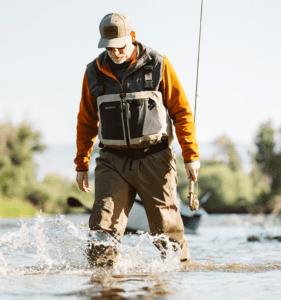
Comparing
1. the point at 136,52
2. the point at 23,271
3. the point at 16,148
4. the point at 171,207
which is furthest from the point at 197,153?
the point at 16,148

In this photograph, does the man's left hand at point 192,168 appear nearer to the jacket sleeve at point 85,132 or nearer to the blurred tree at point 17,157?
the jacket sleeve at point 85,132

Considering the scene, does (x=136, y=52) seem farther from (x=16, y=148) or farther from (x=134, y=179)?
(x=16, y=148)

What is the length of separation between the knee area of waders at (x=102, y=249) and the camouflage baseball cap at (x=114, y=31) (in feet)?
4.53

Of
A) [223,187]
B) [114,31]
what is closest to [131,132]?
[114,31]

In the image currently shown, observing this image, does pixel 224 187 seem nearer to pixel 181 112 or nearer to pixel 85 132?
pixel 85 132

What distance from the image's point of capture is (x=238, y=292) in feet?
17.5

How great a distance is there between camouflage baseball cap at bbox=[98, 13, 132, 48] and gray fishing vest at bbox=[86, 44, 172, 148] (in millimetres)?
198

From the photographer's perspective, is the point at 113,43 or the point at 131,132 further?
the point at 131,132

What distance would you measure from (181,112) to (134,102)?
0.37 meters

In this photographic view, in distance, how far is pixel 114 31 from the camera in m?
5.85

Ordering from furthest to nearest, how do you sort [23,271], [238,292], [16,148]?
[16,148]
[23,271]
[238,292]

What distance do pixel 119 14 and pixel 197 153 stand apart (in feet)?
3.80

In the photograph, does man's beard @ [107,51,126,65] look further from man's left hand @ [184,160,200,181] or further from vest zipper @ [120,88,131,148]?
man's left hand @ [184,160,200,181]

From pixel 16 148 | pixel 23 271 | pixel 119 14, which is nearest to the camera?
pixel 119 14
